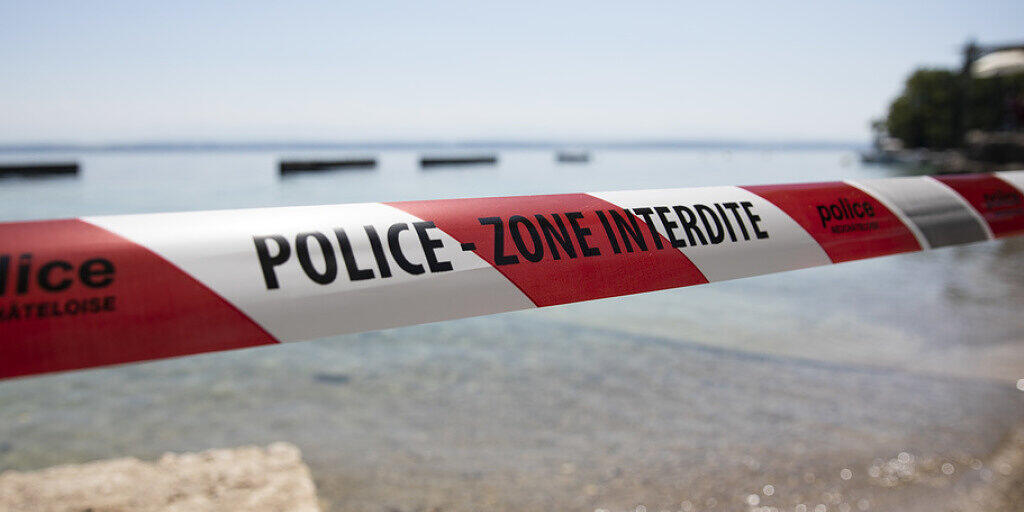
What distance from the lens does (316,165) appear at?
279 feet

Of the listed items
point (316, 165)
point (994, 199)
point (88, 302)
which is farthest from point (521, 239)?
point (316, 165)

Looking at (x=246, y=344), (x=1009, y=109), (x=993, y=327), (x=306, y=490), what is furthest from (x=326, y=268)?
(x=1009, y=109)

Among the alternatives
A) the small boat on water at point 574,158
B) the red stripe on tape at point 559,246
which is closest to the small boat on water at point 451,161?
the small boat on water at point 574,158

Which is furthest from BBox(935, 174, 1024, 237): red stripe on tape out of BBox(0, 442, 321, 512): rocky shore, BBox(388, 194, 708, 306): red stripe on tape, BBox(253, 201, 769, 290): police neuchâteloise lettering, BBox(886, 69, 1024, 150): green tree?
BBox(886, 69, 1024, 150): green tree

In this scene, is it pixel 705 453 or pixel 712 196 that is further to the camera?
pixel 705 453

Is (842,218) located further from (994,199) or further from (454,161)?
(454,161)

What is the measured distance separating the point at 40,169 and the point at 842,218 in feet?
311

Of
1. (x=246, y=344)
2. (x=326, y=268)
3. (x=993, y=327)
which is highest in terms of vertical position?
(x=326, y=268)

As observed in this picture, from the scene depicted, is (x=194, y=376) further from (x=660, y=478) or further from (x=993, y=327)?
(x=993, y=327)

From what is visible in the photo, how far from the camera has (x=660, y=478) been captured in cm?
488

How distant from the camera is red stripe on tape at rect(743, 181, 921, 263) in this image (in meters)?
1.86

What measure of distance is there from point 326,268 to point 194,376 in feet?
27.7

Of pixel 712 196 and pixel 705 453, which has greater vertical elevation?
pixel 712 196

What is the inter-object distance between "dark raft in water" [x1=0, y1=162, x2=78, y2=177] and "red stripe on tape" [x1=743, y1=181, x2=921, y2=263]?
92.4 metres
